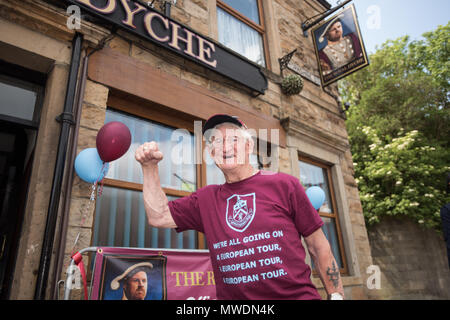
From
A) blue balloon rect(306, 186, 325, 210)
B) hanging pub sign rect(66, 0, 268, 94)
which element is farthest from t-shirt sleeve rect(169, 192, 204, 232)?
blue balloon rect(306, 186, 325, 210)

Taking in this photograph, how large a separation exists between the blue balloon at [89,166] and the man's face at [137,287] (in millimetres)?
901

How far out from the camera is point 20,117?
2910 millimetres

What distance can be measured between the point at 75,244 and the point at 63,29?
2.00 metres

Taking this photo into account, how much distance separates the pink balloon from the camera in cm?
239

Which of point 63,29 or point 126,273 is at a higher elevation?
point 63,29

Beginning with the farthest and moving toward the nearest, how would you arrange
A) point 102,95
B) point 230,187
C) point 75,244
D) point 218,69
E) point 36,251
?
point 218,69 → point 102,95 → point 75,244 → point 36,251 → point 230,187

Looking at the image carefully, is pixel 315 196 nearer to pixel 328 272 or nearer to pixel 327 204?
pixel 327 204

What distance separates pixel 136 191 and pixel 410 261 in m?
11.2

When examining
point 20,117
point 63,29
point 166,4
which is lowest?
point 20,117

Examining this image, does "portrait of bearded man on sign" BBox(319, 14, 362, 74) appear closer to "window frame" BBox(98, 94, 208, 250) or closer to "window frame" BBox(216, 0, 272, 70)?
"window frame" BBox(216, 0, 272, 70)

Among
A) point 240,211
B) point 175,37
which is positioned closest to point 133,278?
point 240,211
